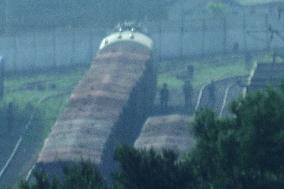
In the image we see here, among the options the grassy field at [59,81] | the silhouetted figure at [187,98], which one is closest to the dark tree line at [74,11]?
the grassy field at [59,81]

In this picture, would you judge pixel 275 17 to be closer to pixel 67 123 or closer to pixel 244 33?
pixel 244 33

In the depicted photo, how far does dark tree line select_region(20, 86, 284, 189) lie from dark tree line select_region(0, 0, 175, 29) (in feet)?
166

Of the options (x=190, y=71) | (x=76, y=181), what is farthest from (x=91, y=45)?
(x=76, y=181)

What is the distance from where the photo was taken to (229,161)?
1809 centimetres

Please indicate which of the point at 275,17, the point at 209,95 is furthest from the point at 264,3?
the point at 209,95

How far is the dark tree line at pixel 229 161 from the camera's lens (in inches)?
696

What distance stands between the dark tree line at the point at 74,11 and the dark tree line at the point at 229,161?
5047 cm

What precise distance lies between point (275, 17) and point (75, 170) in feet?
153

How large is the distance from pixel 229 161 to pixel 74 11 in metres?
52.3

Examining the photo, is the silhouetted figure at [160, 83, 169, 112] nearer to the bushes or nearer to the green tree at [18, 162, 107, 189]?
the bushes

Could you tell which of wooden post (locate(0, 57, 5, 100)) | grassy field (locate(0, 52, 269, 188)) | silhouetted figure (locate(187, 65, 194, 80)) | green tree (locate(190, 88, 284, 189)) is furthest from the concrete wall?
green tree (locate(190, 88, 284, 189))

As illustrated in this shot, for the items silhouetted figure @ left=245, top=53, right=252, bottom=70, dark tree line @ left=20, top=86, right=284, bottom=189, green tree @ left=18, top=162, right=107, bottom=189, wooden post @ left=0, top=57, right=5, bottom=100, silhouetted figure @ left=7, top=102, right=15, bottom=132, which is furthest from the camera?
silhouetted figure @ left=245, top=53, right=252, bottom=70

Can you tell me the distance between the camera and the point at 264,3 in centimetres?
6906

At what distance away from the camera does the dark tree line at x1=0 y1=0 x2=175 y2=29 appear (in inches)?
2714
